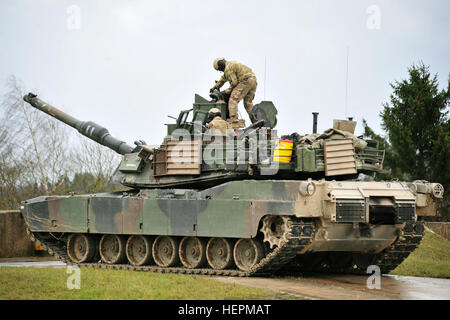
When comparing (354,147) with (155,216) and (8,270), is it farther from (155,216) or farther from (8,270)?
(8,270)

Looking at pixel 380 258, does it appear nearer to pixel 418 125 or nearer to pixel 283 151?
pixel 283 151

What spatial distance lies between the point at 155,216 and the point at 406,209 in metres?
6.49

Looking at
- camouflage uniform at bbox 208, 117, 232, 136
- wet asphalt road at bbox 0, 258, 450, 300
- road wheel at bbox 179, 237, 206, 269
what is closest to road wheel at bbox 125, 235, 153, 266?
road wheel at bbox 179, 237, 206, 269

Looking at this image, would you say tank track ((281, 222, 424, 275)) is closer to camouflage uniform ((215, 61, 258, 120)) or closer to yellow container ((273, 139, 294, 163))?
yellow container ((273, 139, 294, 163))

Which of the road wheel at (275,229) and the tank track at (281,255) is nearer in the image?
the tank track at (281,255)

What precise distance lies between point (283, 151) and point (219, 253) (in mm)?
3138

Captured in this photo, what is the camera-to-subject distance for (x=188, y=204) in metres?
19.5

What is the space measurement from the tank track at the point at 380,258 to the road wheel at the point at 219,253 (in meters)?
2.15

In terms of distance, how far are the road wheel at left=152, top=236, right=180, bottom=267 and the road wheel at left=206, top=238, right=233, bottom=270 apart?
1.12m

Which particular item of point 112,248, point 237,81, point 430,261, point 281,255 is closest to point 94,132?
point 112,248

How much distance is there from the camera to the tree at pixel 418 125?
108 feet

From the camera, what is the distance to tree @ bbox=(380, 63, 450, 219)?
32781 mm

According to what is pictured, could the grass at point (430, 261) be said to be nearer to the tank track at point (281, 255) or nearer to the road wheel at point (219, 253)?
the tank track at point (281, 255)

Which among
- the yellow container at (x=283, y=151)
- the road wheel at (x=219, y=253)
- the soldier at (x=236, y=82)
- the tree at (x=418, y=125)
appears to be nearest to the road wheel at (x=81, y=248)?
the road wheel at (x=219, y=253)
